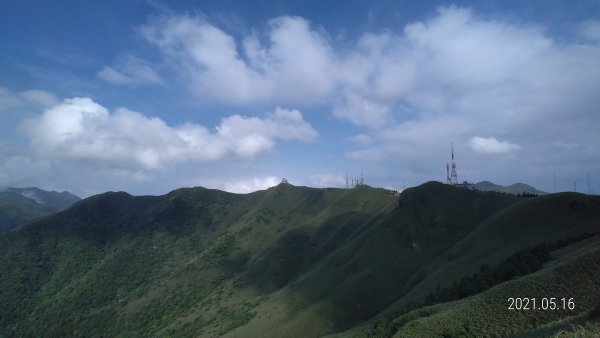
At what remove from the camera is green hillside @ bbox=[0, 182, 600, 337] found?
45500mm

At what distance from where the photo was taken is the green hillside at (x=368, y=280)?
149 feet

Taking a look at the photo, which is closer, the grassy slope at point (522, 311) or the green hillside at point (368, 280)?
the grassy slope at point (522, 311)

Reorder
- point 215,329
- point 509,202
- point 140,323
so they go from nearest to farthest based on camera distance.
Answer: point 509,202, point 215,329, point 140,323

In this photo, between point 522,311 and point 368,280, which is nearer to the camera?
point 522,311

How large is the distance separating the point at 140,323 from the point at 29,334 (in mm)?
52934

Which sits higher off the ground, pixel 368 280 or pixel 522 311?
pixel 522 311

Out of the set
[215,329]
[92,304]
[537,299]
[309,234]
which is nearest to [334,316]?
[215,329]

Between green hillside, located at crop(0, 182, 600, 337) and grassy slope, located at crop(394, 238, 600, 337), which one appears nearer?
grassy slope, located at crop(394, 238, 600, 337)

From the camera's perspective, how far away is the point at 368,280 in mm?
105625

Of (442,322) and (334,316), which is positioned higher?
(442,322)

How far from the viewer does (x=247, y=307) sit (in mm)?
128625

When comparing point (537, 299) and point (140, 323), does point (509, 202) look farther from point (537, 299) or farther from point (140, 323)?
point (140, 323)

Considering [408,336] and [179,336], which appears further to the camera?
[179,336]

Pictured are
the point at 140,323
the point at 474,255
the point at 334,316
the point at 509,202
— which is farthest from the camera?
the point at 140,323
